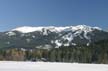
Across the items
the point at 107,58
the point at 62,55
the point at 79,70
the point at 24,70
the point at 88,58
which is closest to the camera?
the point at 24,70

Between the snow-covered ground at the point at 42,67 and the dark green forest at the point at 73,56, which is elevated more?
the dark green forest at the point at 73,56

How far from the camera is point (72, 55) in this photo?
125 m

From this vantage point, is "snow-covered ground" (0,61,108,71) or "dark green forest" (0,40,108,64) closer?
"snow-covered ground" (0,61,108,71)

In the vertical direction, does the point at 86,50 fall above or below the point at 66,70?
above

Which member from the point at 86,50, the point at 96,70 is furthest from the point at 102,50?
the point at 96,70

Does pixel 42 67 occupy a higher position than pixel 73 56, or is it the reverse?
pixel 73 56

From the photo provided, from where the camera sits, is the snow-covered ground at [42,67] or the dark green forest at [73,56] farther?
the dark green forest at [73,56]

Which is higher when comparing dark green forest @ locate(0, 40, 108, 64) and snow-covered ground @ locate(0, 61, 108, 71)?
dark green forest @ locate(0, 40, 108, 64)

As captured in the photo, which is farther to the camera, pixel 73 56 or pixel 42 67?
pixel 73 56

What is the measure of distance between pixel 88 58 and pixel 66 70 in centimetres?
9646

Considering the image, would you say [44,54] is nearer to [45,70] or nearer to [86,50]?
[86,50]

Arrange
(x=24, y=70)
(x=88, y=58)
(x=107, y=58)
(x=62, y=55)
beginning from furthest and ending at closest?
(x=62, y=55) < (x=88, y=58) < (x=107, y=58) < (x=24, y=70)

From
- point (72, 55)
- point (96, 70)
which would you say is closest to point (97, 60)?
point (72, 55)

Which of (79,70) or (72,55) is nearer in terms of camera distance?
(79,70)
